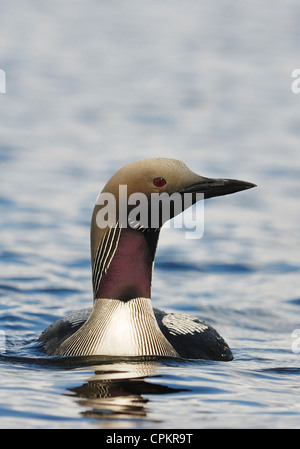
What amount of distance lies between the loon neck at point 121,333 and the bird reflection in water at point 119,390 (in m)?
0.11

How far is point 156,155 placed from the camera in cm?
1634

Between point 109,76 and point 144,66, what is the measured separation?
1146 mm

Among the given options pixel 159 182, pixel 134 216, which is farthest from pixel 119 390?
pixel 159 182

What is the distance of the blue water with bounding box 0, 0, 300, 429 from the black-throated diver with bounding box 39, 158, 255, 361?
0.16m

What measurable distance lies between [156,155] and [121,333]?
931 cm

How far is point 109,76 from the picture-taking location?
76.0ft

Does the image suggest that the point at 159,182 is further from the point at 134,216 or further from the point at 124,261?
the point at 124,261

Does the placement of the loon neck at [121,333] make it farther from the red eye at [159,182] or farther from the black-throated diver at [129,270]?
the red eye at [159,182]

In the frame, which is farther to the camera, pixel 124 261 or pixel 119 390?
pixel 124 261

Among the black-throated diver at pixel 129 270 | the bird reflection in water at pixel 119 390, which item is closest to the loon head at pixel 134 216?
the black-throated diver at pixel 129 270

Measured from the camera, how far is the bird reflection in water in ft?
19.5

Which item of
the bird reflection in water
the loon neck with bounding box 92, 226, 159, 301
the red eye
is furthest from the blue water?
the red eye

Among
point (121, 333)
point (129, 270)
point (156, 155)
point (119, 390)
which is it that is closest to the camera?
point (119, 390)
